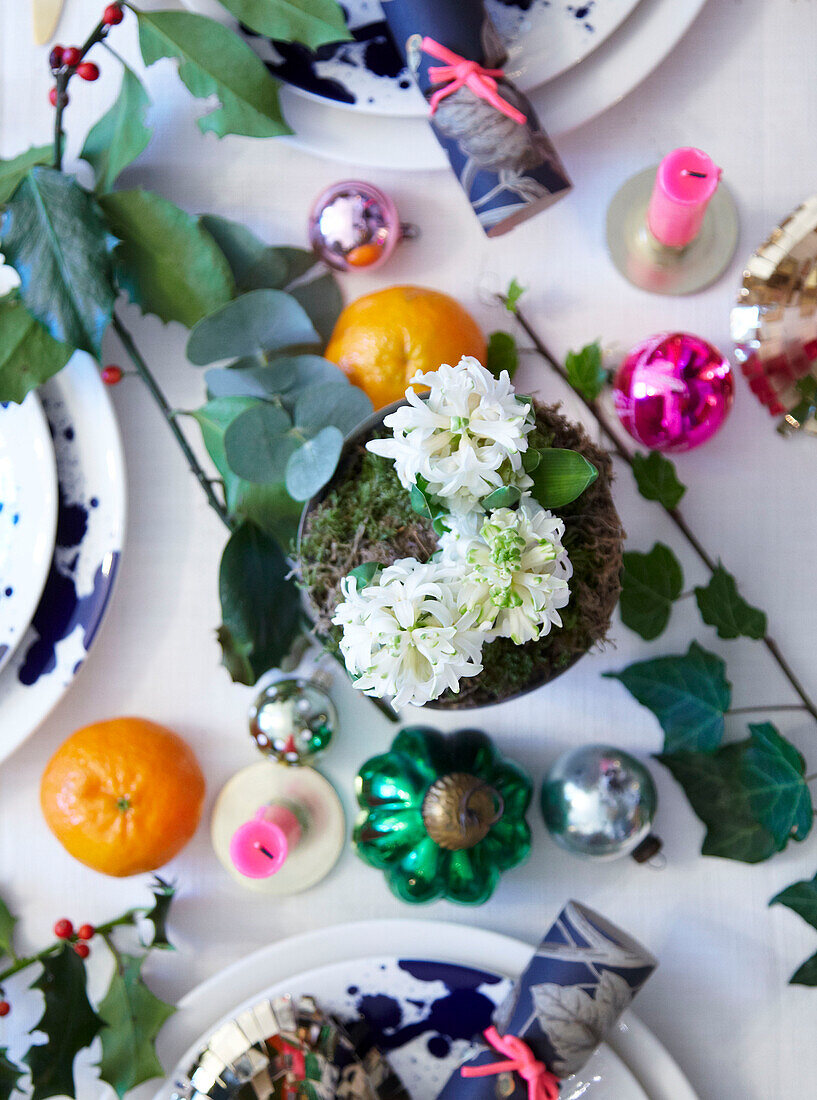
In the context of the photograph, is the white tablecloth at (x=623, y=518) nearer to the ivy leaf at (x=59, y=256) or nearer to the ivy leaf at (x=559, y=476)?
the ivy leaf at (x=59, y=256)

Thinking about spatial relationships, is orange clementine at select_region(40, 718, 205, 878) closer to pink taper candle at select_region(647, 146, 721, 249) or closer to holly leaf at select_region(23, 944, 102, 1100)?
holly leaf at select_region(23, 944, 102, 1100)

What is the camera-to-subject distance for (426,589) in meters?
0.37

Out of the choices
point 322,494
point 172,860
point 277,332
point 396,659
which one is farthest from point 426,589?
point 172,860

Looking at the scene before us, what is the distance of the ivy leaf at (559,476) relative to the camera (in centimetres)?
41

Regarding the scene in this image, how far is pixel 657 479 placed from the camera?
657 mm

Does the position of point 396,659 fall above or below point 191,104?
below

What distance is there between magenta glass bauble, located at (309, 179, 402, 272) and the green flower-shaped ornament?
13.9 inches

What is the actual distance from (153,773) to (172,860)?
91mm

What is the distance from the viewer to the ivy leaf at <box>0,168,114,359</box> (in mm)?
611

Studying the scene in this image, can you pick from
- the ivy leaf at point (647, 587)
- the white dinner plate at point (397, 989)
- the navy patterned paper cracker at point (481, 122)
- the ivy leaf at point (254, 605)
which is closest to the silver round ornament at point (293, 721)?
the ivy leaf at point (254, 605)

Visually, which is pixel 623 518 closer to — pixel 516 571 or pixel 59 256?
pixel 516 571

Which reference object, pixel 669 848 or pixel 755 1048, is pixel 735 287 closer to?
pixel 669 848

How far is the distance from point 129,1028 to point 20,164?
0.63m

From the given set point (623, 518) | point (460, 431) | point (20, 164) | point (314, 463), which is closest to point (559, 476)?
point (460, 431)
